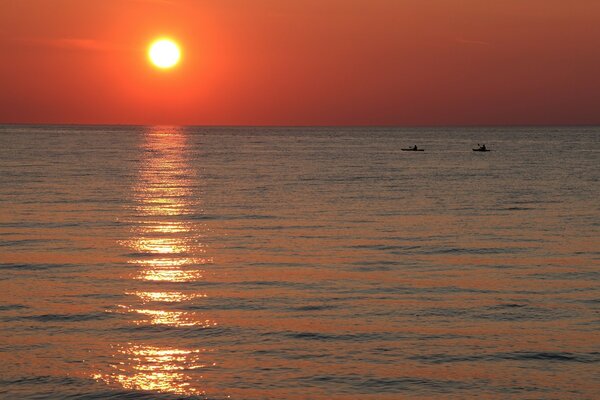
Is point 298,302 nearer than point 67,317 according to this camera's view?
No

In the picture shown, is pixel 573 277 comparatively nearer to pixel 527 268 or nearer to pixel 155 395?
pixel 527 268

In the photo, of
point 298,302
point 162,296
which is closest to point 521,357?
point 298,302

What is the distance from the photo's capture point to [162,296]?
926 inches

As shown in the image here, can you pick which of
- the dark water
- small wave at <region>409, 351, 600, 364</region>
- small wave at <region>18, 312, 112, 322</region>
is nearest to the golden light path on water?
the dark water

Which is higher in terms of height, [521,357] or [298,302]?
[298,302]

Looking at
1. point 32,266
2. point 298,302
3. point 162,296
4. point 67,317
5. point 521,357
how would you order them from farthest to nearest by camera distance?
point 32,266 < point 162,296 < point 298,302 < point 67,317 < point 521,357

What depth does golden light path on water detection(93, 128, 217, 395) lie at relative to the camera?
16.7 meters

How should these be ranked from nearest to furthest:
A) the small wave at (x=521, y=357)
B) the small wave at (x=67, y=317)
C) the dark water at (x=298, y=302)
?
1. the dark water at (x=298, y=302)
2. the small wave at (x=521, y=357)
3. the small wave at (x=67, y=317)

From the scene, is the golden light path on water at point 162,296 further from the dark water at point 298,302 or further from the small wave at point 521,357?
the small wave at point 521,357

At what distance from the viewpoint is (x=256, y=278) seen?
2589 centimetres

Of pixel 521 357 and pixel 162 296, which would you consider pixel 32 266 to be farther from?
pixel 521 357

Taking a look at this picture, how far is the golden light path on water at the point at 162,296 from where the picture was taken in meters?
16.7

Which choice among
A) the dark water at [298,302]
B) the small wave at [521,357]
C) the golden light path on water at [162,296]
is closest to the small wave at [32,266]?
the dark water at [298,302]

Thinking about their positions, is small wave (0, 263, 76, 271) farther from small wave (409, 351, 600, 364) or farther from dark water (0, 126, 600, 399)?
small wave (409, 351, 600, 364)
